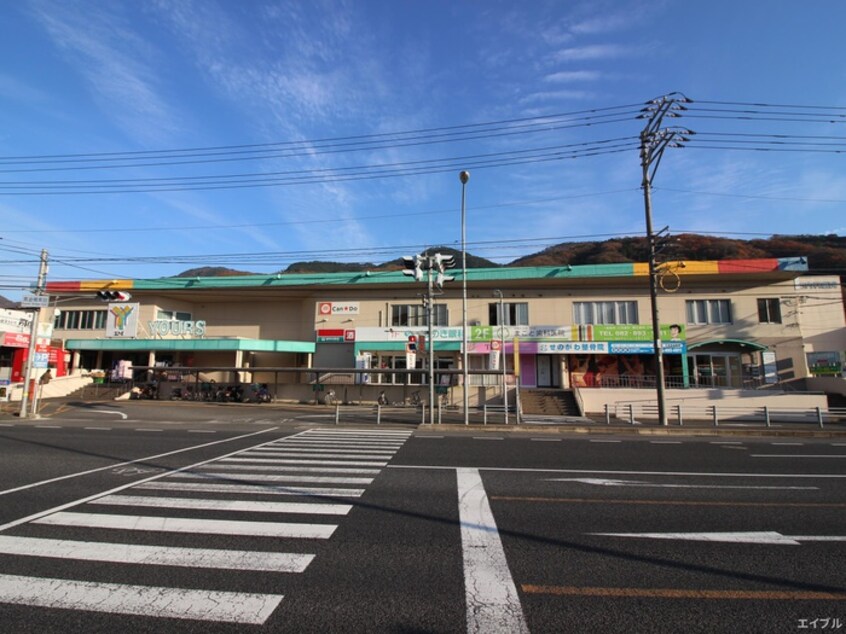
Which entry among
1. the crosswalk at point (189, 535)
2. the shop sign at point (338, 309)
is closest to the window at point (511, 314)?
the shop sign at point (338, 309)

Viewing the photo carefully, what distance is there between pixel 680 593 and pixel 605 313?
31.5 m

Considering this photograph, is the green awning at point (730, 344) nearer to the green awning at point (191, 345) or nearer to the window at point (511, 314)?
the window at point (511, 314)

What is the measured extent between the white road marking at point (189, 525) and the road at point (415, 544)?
0.04 metres

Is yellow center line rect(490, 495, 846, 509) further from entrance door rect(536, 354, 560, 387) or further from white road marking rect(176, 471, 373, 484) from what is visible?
entrance door rect(536, 354, 560, 387)

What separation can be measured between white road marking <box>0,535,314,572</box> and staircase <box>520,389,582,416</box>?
24.5 metres

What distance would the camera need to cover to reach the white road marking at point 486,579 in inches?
137

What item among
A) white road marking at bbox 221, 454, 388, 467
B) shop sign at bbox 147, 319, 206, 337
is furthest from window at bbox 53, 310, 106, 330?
white road marking at bbox 221, 454, 388, 467

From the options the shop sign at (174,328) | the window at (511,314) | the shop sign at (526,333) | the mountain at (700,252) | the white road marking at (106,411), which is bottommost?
the white road marking at (106,411)

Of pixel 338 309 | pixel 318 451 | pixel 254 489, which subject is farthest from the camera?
pixel 338 309

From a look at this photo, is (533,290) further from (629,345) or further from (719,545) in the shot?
(719,545)

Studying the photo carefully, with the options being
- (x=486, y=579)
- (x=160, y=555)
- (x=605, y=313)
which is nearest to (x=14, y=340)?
(x=160, y=555)

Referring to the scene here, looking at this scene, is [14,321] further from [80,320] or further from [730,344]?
[730,344]

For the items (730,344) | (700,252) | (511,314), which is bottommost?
(730,344)

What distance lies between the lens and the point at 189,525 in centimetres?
573
